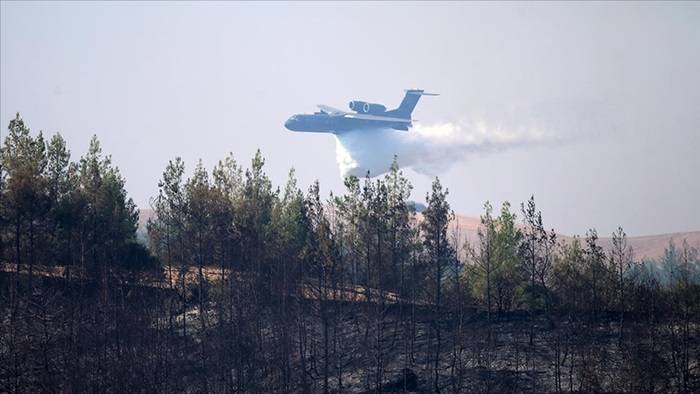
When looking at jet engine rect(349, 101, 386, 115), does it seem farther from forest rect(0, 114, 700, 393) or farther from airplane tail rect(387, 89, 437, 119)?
forest rect(0, 114, 700, 393)

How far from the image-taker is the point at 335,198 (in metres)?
66.4

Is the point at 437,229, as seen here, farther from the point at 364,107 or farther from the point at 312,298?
the point at 364,107

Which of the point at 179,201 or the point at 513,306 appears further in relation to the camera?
the point at 513,306

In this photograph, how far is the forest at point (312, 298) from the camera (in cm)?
4981

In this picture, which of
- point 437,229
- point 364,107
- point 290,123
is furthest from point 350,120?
point 437,229

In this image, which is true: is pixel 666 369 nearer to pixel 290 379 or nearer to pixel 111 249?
pixel 290 379

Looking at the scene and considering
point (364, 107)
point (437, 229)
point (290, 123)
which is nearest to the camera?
point (437, 229)

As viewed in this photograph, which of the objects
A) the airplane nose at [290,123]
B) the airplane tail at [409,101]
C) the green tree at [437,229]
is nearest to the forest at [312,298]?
the green tree at [437,229]

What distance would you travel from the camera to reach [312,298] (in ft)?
193

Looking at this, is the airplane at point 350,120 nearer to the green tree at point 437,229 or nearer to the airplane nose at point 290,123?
the airplane nose at point 290,123

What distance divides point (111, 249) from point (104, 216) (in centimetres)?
327

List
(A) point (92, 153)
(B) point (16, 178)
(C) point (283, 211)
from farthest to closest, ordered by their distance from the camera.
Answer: (C) point (283, 211) < (A) point (92, 153) < (B) point (16, 178)

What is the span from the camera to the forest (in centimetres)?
4981

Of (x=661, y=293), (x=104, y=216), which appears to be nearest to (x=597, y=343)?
(x=661, y=293)
